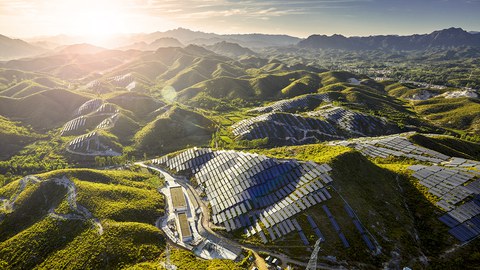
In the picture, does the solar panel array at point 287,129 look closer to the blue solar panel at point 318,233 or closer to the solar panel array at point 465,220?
the solar panel array at point 465,220

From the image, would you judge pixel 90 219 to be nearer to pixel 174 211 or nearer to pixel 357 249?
pixel 174 211

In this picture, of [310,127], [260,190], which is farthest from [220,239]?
[310,127]

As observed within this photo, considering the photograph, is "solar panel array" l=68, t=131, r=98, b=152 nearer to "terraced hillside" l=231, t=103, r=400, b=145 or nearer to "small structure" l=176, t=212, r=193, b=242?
"terraced hillside" l=231, t=103, r=400, b=145

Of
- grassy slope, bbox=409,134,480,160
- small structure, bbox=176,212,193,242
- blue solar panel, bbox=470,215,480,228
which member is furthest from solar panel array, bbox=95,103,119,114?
blue solar panel, bbox=470,215,480,228

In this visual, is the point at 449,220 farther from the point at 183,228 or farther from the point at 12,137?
the point at 12,137

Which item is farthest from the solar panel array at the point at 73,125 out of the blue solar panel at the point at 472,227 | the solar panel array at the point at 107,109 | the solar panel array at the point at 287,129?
the blue solar panel at the point at 472,227

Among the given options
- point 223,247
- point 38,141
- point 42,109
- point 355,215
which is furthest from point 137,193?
point 42,109
